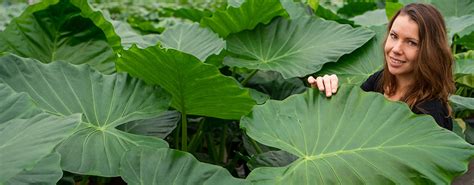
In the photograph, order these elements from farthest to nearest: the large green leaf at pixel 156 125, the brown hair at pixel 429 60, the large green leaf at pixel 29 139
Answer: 1. the large green leaf at pixel 156 125
2. the brown hair at pixel 429 60
3. the large green leaf at pixel 29 139

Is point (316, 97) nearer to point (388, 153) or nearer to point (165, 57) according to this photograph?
point (388, 153)

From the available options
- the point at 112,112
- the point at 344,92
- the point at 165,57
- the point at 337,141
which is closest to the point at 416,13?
the point at 344,92

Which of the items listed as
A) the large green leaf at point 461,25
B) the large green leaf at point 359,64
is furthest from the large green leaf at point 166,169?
the large green leaf at point 461,25

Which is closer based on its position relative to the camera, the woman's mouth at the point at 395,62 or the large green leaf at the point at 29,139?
the large green leaf at the point at 29,139

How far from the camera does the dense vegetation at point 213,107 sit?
4.60 feet

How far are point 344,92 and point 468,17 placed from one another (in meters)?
1.03

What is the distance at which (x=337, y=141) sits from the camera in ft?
4.91

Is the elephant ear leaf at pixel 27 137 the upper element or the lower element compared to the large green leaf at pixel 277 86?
upper

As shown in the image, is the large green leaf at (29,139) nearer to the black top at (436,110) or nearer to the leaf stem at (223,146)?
the black top at (436,110)

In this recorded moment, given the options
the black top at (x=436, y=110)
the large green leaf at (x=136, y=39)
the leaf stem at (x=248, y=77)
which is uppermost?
the black top at (x=436, y=110)

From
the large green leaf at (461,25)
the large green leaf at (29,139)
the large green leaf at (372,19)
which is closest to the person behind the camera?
the large green leaf at (29,139)

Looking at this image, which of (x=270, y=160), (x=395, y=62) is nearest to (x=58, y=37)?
(x=270, y=160)

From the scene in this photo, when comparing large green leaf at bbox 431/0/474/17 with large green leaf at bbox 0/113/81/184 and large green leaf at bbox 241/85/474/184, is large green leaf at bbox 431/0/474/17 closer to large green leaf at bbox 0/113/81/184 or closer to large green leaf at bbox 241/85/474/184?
large green leaf at bbox 241/85/474/184

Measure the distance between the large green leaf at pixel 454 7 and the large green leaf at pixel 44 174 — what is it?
6.15 ft
